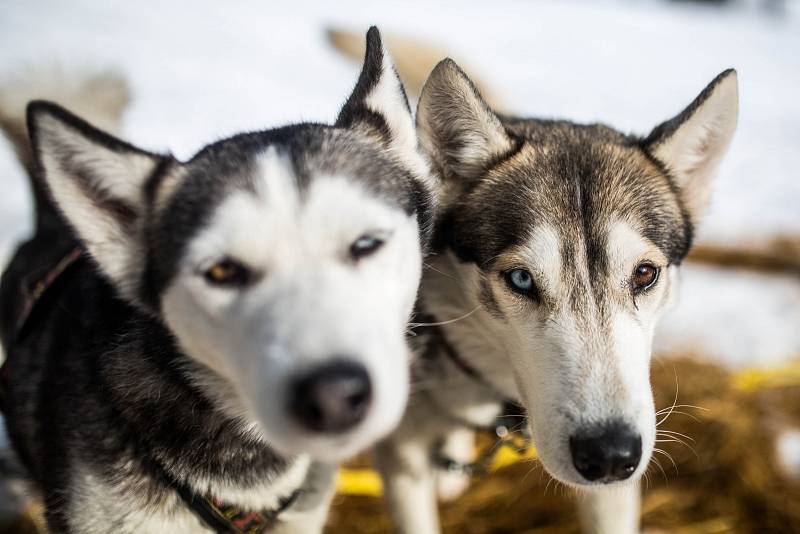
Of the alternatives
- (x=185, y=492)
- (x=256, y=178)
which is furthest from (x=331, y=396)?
(x=185, y=492)

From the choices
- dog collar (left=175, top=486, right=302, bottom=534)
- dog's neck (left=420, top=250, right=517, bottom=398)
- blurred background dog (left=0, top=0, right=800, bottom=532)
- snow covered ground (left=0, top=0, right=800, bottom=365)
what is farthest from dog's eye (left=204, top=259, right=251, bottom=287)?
snow covered ground (left=0, top=0, right=800, bottom=365)

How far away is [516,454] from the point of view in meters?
3.12

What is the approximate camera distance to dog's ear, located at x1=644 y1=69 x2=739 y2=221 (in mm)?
2076

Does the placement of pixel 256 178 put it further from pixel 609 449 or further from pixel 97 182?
pixel 609 449

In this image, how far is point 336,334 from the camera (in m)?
1.32


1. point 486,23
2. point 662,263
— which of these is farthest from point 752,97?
point 662,263

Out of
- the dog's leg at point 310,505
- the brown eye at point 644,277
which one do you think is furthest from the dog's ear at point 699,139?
the dog's leg at point 310,505

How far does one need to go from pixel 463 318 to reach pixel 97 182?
1.26 meters

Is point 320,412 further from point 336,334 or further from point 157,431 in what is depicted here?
point 157,431

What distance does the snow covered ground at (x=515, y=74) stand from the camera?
14.9 feet

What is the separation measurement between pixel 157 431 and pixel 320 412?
0.72 meters

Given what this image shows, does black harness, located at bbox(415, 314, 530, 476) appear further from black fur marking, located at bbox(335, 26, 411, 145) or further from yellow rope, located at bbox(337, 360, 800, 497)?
black fur marking, located at bbox(335, 26, 411, 145)

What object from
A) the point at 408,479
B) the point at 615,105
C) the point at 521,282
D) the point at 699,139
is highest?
the point at 699,139

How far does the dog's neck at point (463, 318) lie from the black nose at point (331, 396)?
0.87 metres
